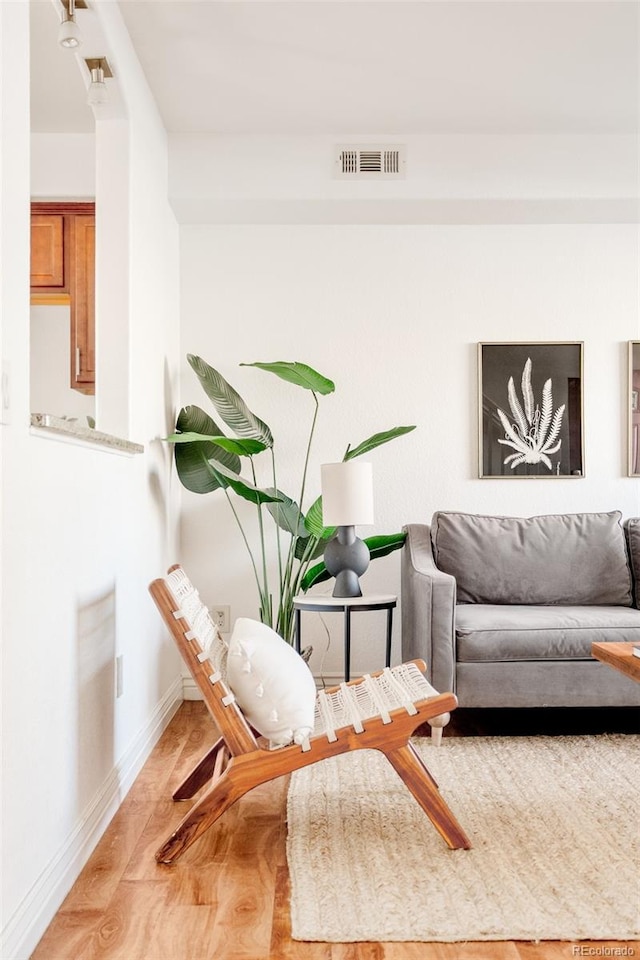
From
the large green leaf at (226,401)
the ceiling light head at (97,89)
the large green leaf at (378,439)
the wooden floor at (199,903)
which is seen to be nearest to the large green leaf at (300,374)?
the large green leaf at (226,401)

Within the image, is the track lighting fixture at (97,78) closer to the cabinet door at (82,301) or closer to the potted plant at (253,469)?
the cabinet door at (82,301)

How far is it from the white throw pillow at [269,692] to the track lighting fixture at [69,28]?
1.80 meters

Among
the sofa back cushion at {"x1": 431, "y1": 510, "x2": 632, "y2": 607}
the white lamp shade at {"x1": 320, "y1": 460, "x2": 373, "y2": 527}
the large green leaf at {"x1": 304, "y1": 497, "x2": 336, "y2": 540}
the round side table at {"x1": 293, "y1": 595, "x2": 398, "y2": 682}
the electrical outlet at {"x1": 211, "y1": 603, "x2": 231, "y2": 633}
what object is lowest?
the electrical outlet at {"x1": 211, "y1": 603, "x2": 231, "y2": 633}

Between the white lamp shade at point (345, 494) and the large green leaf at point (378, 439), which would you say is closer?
the white lamp shade at point (345, 494)

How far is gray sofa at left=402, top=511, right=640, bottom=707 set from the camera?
323 centimetres

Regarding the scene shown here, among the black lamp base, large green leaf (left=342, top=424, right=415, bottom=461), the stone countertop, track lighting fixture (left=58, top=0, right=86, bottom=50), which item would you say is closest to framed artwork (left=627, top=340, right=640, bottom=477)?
large green leaf (left=342, top=424, right=415, bottom=461)

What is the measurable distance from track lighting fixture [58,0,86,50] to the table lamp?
1792 millimetres

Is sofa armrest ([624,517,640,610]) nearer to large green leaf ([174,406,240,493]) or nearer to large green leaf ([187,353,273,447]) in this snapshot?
large green leaf ([187,353,273,447])

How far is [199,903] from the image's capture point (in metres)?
1.97

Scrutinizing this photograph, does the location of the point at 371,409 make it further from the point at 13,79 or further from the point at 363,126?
the point at 13,79

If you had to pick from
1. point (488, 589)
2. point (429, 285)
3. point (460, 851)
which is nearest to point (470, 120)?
point (429, 285)

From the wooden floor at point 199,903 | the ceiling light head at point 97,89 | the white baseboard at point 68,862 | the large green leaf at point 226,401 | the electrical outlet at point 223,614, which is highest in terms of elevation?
the ceiling light head at point 97,89

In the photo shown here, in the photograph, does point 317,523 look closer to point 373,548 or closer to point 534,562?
point 373,548

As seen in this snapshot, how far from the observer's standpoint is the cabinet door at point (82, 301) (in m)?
3.79
